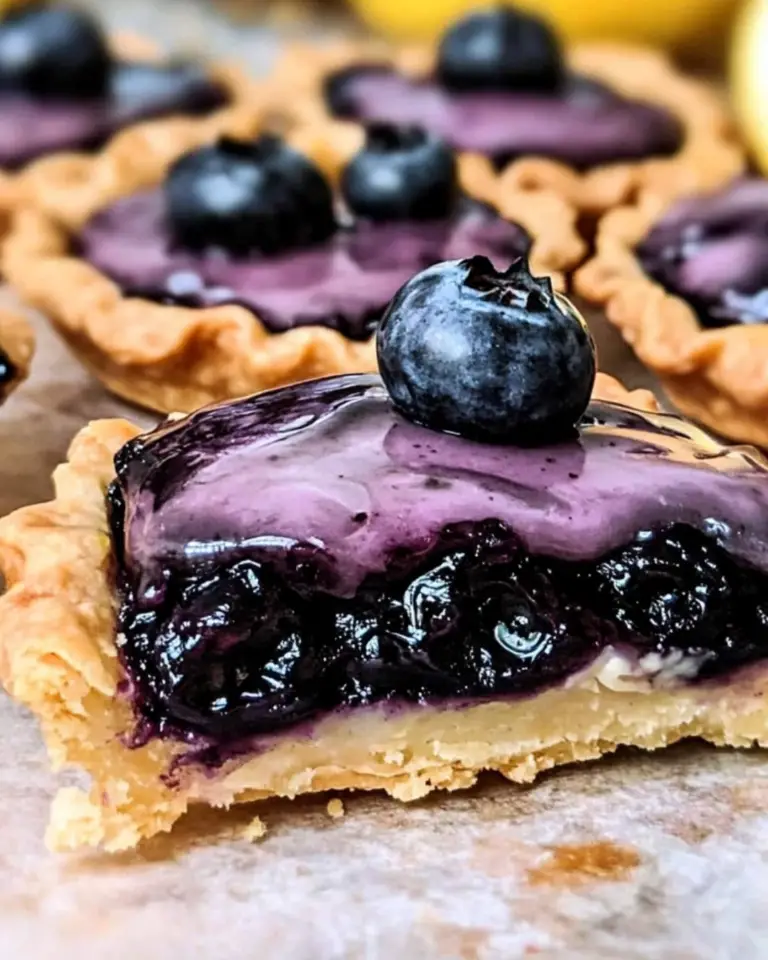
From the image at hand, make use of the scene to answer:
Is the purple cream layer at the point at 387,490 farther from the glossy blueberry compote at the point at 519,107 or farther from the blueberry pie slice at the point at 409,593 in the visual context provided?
the glossy blueberry compote at the point at 519,107

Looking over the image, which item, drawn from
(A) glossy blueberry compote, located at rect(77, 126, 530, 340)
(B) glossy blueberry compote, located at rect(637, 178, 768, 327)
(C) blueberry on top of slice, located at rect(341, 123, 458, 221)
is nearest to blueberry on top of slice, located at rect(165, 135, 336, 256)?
(A) glossy blueberry compote, located at rect(77, 126, 530, 340)

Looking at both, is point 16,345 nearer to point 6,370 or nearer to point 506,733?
point 6,370

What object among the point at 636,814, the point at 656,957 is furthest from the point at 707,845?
the point at 656,957

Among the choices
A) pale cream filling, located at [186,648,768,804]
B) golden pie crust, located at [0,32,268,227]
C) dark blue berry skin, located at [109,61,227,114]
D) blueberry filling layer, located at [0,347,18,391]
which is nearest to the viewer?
pale cream filling, located at [186,648,768,804]

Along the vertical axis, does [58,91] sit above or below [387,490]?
below

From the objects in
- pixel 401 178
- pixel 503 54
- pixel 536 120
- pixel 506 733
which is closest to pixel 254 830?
pixel 506 733

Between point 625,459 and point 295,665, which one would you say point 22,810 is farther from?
Answer: point 625,459

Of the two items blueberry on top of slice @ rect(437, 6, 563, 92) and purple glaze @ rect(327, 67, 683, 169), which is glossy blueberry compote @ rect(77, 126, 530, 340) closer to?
purple glaze @ rect(327, 67, 683, 169)
